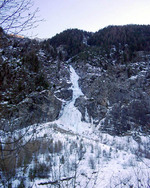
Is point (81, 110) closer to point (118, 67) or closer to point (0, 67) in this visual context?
point (118, 67)

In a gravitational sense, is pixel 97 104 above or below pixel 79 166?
above

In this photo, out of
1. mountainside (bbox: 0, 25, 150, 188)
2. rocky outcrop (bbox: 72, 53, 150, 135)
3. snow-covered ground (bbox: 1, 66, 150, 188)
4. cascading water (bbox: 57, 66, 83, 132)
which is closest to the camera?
snow-covered ground (bbox: 1, 66, 150, 188)

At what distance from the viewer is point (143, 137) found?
11.5m

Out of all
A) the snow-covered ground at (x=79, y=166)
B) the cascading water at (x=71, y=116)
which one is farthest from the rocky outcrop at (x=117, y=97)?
the snow-covered ground at (x=79, y=166)

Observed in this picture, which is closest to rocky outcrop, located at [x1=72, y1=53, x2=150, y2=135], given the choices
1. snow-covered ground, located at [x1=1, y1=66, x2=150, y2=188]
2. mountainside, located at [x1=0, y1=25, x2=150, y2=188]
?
mountainside, located at [x1=0, y1=25, x2=150, y2=188]

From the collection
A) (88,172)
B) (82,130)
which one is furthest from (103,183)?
(82,130)

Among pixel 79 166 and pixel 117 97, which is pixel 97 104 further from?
pixel 79 166

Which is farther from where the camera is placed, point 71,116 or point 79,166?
point 71,116

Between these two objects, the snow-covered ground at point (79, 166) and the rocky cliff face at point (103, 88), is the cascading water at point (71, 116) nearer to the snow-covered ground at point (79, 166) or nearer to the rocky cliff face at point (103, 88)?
the rocky cliff face at point (103, 88)

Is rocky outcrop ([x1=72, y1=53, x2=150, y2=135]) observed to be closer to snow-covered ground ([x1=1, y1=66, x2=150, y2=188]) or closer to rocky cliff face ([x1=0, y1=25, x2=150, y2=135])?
rocky cliff face ([x1=0, y1=25, x2=150, y2=135])

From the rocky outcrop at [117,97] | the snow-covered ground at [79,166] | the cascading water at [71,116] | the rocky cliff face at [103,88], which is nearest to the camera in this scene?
the snow-covered ground at [79,166]

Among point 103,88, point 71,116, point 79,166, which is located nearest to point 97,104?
point 103,88

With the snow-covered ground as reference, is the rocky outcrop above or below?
above

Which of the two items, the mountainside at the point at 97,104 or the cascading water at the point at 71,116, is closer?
the mountainside at the point at 97,104
